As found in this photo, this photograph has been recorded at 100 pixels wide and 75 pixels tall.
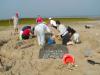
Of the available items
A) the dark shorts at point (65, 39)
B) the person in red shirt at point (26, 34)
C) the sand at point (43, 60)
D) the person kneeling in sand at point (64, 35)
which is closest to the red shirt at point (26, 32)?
the person in red shirt at point (26, 34)

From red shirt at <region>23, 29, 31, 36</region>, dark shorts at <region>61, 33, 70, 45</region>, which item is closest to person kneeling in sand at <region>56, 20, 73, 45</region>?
dark shorts at <region>61, 33, 70, 45</region>

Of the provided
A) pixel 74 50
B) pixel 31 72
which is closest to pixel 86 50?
pixel 74 50

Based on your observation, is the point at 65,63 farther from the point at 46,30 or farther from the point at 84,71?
the point at 46,30

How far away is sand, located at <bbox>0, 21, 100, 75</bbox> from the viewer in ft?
43.5

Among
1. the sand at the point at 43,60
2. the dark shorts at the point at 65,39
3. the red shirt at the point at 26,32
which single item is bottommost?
the sand at the point at 43,60

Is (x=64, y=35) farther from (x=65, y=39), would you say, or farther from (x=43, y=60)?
(x=43, y=60)

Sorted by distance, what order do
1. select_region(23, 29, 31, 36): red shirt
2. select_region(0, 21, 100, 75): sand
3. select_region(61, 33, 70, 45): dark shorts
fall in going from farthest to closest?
select_region(23, 29, 31, 36): red shirt → select_region(61, 33, 70, 45): dark shorts → select_region(0, 21, 100, 75): sand

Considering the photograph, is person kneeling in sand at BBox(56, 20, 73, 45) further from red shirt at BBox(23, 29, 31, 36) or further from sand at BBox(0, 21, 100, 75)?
red shirt at BBox(23, 29, 31, 36)

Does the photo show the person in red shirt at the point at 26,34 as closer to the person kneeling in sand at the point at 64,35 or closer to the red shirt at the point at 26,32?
the red shirt at the point at 26,32

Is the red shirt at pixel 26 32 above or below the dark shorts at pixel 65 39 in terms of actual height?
above

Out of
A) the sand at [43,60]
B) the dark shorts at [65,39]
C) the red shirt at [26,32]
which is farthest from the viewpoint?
the red shirt at [26,32]

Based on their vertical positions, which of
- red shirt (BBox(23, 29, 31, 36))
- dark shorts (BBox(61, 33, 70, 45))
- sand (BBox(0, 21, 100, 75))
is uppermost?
red shirt (BBox(23, 29, 31, 36))

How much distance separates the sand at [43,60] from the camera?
13.3m

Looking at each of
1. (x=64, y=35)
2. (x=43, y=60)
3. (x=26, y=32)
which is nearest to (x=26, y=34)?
(x=26, y=32)
